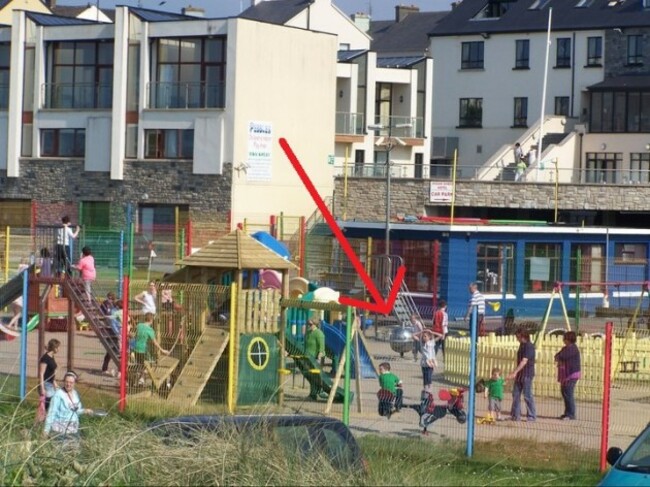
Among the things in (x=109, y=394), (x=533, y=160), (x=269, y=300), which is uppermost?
(x=533, y=160)

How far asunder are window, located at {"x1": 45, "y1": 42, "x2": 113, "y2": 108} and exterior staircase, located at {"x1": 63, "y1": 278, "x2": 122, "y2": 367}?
3069 cm

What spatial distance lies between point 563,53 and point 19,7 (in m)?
29.7

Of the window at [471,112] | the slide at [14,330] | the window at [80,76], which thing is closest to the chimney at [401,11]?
the window at [471,112]

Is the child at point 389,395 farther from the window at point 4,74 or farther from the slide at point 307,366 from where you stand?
the window at point 4,74

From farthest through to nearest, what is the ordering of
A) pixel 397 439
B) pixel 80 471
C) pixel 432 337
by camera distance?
pixel 432 337 → pixel 397 439 → pixel 80 471

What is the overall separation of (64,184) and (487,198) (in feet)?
55.7

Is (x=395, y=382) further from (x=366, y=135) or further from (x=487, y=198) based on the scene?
(x=366, y=135)

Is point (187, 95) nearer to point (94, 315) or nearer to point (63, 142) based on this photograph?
point (63, 142)

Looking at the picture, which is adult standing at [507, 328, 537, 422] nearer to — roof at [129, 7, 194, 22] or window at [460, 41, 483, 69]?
roof at [129, 7, 194, 22]

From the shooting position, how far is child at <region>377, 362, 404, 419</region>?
20297 millimetres

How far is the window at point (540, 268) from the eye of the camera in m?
39.5

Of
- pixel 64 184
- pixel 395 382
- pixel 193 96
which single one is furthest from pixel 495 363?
pixel 64 184

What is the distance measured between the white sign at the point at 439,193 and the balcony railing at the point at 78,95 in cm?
1310

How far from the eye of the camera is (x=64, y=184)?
2206 inches
